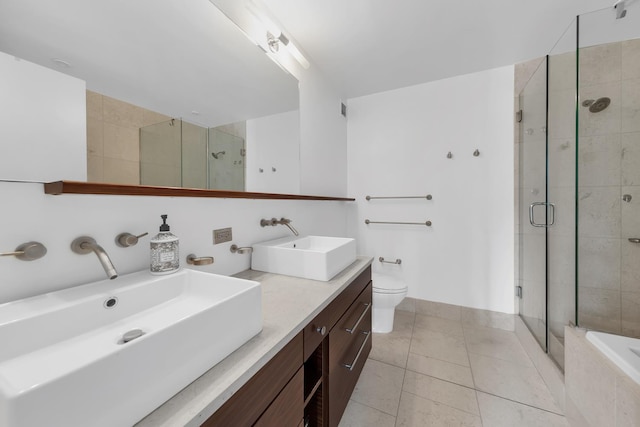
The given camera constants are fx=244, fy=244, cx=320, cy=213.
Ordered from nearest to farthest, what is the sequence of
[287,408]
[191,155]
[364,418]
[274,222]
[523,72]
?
1. [287,408]
2. [191,155]
3. [364,418]
4. [274,222]
5. [523,72]

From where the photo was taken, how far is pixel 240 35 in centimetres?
133

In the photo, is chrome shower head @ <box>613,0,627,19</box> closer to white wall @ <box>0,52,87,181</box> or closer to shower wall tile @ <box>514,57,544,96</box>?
shower wall tile @ <box>514,57,544,96</box>

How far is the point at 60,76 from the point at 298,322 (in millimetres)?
938

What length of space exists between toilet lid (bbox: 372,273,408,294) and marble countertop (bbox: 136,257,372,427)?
2.95 ft

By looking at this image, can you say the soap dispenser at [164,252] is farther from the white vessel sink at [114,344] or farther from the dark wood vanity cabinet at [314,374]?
the dark wood vanity cabinet at [314,374]

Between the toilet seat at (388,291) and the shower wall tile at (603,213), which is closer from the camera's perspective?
the shower wall tile at (603,213)

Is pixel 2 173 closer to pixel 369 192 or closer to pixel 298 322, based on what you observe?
pixel 298 322

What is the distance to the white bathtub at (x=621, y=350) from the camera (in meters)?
0.90

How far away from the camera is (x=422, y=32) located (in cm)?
164

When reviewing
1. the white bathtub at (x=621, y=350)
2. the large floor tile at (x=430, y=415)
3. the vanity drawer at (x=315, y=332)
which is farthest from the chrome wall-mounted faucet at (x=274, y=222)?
the white bathtub at (x=621, y=350)

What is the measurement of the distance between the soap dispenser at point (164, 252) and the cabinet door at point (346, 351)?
24.9 inches

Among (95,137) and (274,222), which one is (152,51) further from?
(274,222)

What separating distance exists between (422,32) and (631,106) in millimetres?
1451

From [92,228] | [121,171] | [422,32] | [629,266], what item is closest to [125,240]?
[92,228]
